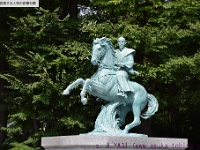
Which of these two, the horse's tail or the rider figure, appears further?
the horse's tail

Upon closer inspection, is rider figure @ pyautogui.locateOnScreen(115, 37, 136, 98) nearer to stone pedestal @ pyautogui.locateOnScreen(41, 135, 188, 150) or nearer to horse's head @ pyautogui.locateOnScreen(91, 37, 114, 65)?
horse's head @ pyautogui.locateOnScreen(91, 37, 114, 65)

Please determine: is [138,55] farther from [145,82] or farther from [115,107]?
[115,107]

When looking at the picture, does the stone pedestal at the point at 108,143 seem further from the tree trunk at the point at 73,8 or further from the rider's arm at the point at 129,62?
the tree trunk at the point at 73,8

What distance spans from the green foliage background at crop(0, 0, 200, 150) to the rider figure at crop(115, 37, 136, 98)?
4.26 metres

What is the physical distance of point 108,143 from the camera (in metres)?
9.26

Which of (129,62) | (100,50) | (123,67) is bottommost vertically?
(123,67)

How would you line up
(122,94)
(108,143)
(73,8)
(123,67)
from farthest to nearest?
(73,8) < (123,67) < (122,94) < (108,143)

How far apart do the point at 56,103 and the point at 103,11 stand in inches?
142

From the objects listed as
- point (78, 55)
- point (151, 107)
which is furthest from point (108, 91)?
point (78, 55)

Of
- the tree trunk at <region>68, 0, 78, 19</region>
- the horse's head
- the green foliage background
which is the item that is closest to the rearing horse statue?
the horse's head

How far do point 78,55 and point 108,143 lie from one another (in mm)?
6939

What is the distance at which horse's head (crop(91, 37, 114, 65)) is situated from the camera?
1005 cm

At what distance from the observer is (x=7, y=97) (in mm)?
16438

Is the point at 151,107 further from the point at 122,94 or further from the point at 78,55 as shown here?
the point at 78,55
